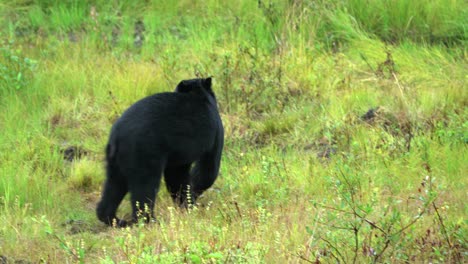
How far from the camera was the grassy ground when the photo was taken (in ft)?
18.9

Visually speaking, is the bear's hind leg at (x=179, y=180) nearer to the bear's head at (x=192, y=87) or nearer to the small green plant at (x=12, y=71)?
the bear's head at (x=192, y=87)

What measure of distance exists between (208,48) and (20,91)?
93.1 inches

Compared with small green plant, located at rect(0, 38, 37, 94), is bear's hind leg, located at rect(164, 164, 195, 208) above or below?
below

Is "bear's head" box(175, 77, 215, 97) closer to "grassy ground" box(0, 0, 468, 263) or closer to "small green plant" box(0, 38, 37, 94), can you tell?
"grassy ground" box(0, 0, 468, 263)

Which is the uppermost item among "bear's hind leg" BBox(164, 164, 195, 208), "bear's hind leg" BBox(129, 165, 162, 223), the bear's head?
the bear's head

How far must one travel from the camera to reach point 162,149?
22.2 ft

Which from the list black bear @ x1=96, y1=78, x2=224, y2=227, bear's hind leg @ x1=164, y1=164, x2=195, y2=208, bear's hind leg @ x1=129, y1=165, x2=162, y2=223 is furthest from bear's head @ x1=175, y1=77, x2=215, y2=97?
bear's hind leg @ x1=129, y1=165, x2=162, y2=223

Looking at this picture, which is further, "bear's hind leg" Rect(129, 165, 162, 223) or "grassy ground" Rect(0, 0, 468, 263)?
"bear's hind leg" Rect(129, 165, 162, 223)

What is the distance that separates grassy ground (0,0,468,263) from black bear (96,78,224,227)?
0.23 meters

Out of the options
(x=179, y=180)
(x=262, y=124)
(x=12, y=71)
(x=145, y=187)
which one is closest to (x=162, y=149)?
(x=145, y=187)

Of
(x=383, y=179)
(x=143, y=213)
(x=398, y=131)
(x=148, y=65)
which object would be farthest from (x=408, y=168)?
(x=148, y=65)

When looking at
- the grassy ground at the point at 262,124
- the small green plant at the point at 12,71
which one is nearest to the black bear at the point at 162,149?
the grassy ground at the point at 262,124

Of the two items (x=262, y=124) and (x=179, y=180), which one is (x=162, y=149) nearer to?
(x=179, y=180)

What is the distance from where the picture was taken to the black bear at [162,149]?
21.9 feet
